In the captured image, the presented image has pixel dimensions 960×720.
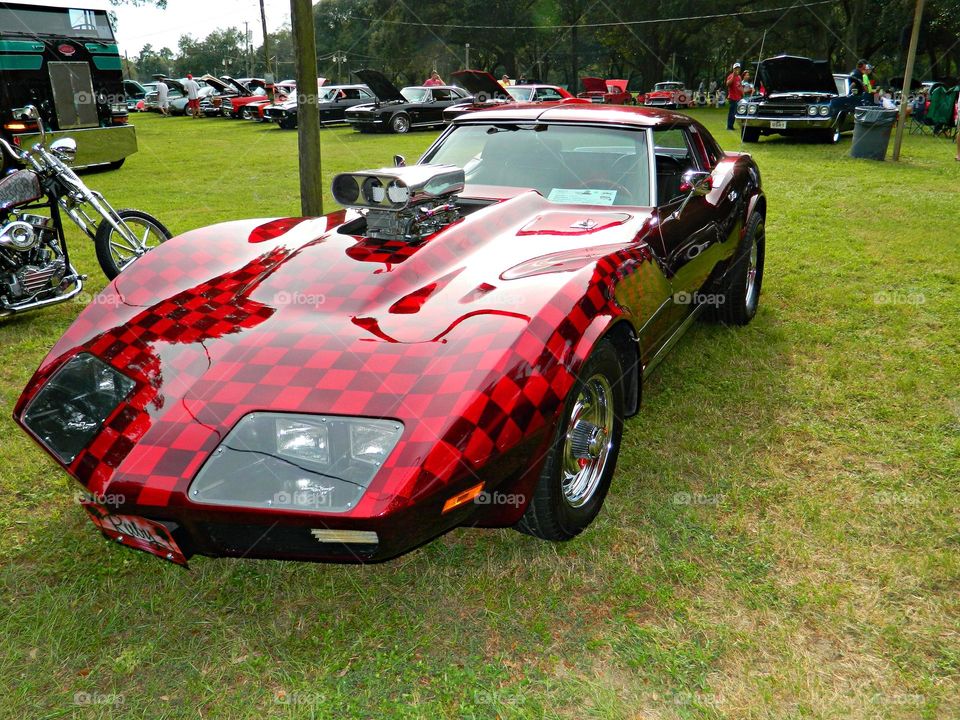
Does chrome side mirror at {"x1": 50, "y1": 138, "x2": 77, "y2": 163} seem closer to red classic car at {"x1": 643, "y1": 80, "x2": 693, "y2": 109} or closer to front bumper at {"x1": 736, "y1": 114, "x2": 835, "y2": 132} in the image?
front bumper at {"x1": 736, "y1": 114, "x2": 835, "y2": 132}

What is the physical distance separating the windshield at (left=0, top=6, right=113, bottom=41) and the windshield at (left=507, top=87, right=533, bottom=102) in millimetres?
11015

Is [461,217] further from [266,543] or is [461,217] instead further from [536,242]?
[266,543]

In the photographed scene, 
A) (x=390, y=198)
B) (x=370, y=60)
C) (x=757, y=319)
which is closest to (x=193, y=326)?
(x=390, y=198)

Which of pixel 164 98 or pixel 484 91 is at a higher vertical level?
pixel 484 91

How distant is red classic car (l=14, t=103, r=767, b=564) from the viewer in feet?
7.16

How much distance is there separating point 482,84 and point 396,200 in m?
17.9

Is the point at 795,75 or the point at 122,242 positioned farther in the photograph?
the point at 795,75

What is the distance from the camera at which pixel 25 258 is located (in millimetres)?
5160

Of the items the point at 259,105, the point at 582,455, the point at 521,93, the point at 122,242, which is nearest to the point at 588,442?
the point at 582,455

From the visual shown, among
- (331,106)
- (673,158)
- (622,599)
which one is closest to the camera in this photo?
(622,599)

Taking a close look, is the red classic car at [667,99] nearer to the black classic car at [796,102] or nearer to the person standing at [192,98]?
the black classic car at [796,102]

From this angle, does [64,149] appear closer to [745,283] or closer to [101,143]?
[745,283]

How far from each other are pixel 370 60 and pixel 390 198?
5685 centimetres

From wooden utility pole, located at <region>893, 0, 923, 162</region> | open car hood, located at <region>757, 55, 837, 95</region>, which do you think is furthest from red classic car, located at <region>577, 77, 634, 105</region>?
wooden utility pole, located at <region>893, 0, 923, 162</region>
